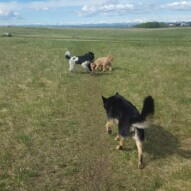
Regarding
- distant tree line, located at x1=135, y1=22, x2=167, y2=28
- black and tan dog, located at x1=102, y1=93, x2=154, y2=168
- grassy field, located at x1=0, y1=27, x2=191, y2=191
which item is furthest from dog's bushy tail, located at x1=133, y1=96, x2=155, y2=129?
distant tree line, located at x1=135, y1=22, x2=167, y2=28

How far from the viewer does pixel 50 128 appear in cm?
972

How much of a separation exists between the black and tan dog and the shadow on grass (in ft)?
2.32

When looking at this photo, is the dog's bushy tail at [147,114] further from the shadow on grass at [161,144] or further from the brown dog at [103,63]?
the brown dog at [103,63]

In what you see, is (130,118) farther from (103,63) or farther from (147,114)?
(103,63)

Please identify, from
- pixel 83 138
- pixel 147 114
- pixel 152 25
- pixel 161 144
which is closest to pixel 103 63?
pixel 83 138

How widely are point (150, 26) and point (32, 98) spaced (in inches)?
4925

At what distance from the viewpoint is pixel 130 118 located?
24.3ft

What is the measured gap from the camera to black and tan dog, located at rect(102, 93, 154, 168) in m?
6.79

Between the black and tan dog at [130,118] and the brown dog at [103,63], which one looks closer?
the black and tan dog at [130,118]

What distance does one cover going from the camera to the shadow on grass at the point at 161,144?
8059 mm

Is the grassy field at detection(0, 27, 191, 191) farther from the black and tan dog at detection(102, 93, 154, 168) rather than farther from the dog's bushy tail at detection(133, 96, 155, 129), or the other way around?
the dog's bushy tail at detection(133, 96, 155, 129)

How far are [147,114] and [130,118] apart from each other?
0.68 meters

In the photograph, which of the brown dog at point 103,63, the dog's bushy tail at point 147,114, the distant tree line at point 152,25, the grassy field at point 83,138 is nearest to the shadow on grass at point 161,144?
the grassy field at point 83,138

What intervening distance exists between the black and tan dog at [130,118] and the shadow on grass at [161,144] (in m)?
0.71
